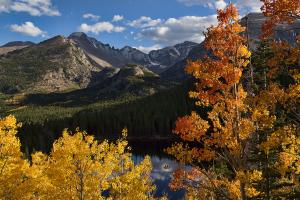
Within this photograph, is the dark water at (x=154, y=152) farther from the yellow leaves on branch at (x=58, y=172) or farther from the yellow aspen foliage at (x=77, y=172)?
the yellow leaves on branch at (x=58, y=172)

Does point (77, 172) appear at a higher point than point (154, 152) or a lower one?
higher

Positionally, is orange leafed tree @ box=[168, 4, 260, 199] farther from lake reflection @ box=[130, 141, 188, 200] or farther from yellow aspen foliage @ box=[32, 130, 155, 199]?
lake reflection @ box=[130, 141, 188, 200]

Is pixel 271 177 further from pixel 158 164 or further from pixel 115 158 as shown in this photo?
pixel 158 164

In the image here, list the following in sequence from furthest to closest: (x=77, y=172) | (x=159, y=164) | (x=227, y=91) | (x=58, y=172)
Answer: (x=159, y=164) < (x=77, y=172) < (x=58, y=172) < (x=227, y=91)

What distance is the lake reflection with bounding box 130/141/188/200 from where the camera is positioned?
82.7 metres

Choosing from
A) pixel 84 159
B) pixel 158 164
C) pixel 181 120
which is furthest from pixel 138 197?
pixel 158 164

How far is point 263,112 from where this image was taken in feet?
56.3

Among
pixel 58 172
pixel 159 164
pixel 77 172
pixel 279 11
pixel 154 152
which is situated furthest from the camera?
pixel 154 152

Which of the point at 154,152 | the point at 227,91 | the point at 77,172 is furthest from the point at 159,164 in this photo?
the point at 227,91

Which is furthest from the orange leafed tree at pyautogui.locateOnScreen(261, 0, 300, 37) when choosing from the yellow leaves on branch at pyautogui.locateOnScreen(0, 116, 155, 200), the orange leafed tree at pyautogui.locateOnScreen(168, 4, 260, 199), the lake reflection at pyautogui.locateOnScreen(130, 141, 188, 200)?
the lake reflection at pyautogui.locateOnScreen(130, 141, 188, 200)

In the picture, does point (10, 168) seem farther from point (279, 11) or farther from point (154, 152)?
point (154, 152)

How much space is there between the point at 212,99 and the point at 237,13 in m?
3.96

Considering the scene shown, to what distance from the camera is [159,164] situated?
115 meters

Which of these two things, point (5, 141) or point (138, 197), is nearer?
point (5, 141)
